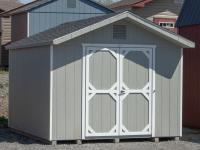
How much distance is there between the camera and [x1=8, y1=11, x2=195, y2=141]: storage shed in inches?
520

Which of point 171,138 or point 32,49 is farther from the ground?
point 32,49

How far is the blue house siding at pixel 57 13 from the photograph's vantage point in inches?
1051

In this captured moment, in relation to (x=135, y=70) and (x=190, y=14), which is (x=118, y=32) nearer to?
(x=135, y=70)

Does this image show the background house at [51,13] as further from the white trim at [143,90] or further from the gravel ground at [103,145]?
the white trim at [143,90]

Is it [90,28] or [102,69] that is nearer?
[90,28]

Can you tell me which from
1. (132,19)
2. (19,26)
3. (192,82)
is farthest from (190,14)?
(19,26)

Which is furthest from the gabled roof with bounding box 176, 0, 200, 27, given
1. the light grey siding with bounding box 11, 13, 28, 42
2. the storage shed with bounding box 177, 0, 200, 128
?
the light grey siding with bounding box 11, 13, 28, 42

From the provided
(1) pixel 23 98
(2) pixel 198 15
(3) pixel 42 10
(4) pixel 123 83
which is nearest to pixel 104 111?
(4) pixel 123 83

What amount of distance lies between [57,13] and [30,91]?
13.0 meters

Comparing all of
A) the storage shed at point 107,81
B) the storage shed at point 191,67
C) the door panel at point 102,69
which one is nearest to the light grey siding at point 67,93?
the storage shed at point 107,81

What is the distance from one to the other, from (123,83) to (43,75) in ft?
5.93

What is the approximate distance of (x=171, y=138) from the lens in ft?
46.9

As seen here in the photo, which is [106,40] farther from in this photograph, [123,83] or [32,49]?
[32,49]

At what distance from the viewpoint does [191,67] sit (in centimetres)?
1684
